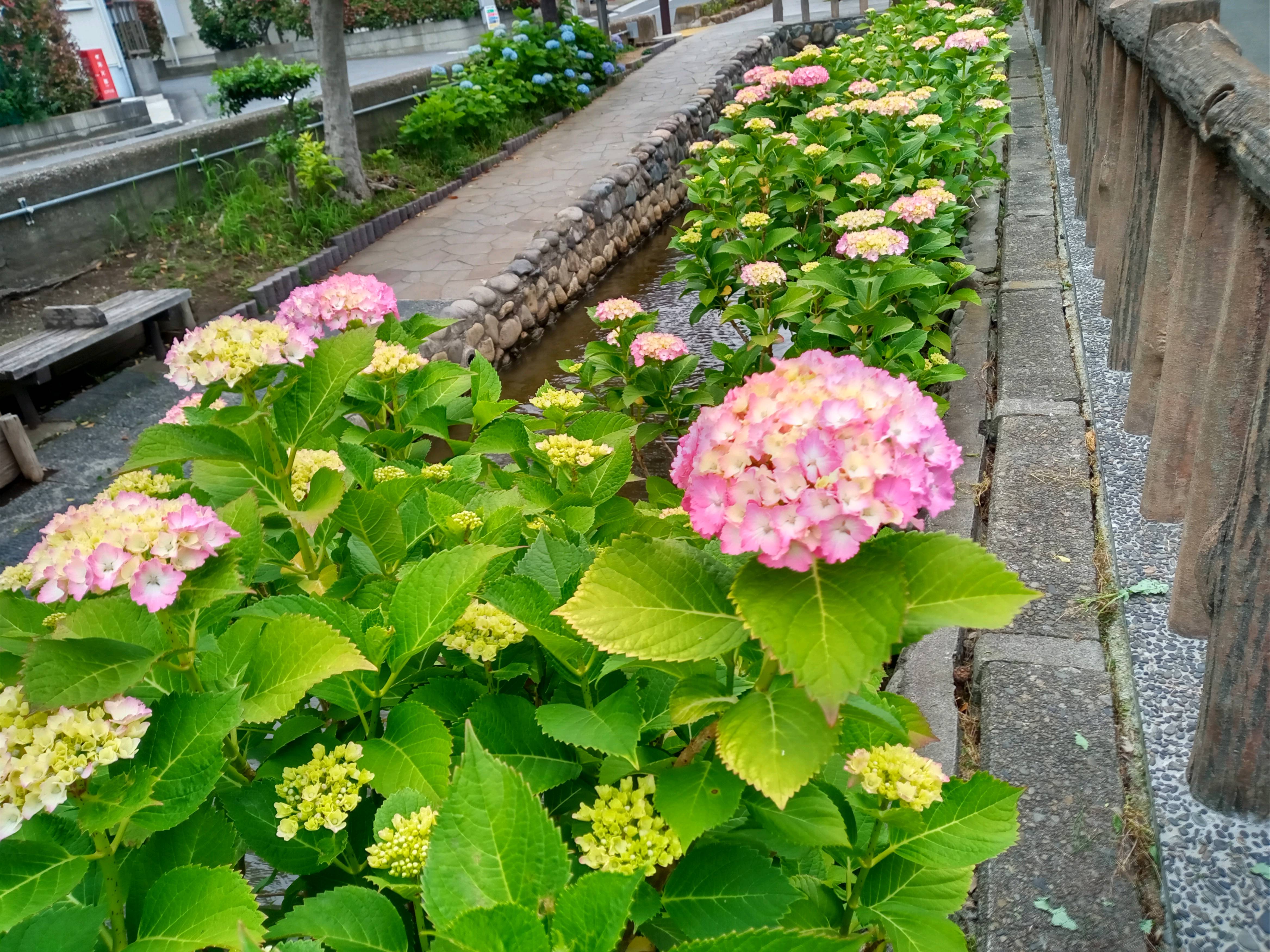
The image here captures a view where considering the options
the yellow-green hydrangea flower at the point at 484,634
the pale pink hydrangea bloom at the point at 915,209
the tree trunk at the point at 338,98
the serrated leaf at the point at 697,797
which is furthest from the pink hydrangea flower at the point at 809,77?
the serrated leaf at the point at 697,797

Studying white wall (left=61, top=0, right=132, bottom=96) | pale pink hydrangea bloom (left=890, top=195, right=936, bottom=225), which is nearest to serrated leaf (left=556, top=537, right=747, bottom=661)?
pale pink hydrangea bloom (left=890, top=195, right=936, bottom=225)

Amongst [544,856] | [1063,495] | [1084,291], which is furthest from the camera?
[1084,291]

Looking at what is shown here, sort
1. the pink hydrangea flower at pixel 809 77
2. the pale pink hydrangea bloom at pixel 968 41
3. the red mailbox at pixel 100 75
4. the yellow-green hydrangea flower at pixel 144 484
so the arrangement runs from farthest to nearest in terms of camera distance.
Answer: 1. the red mailbox at pixel 100 75
2. the pink hydrangea flower at pixel 809 77
3. the pale pink hydrangea bloom at pixel 968 41
4. the yellow-green hydrangea flower at pixel 144 484

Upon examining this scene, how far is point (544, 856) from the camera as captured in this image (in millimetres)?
775

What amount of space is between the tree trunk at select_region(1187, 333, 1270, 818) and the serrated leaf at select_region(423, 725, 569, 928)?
1.08 meters

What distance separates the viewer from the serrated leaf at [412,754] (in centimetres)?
99

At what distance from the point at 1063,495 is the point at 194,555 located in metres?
2.07

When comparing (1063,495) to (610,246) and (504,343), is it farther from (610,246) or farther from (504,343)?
(610,246)

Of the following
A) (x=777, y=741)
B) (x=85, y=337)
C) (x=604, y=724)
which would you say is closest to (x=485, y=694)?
(x=604, y=724)

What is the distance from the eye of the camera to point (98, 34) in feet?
57.0

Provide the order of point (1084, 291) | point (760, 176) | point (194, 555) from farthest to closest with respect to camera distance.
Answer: point (760, 176)
point (1084, 291)
point (194, 555)

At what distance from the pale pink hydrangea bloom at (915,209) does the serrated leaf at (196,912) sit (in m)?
3.03

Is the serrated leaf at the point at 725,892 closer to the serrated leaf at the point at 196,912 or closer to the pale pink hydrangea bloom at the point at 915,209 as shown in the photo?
the serrated leaf at the point at 196,912

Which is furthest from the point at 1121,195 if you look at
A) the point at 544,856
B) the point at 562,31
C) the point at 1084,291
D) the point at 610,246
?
the point at 562,31
